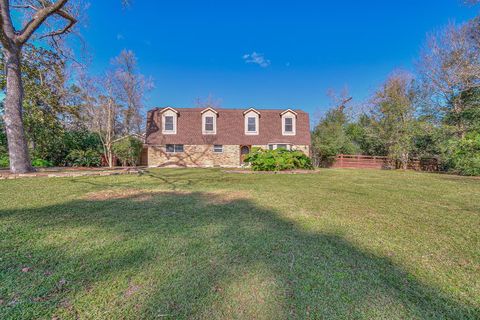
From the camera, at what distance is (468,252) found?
2.39 m

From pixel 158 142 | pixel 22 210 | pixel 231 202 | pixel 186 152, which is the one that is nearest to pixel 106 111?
pixel 158 142

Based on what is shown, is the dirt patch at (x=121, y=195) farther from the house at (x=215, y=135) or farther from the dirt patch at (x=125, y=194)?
the house at (x=215, y=135)

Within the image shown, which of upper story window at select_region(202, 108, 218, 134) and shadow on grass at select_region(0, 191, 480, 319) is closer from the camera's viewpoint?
shadow on grass at select_region(0, 191, 480, 319)

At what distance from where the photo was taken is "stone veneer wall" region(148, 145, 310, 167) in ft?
53.0

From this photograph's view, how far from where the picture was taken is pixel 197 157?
16.6m

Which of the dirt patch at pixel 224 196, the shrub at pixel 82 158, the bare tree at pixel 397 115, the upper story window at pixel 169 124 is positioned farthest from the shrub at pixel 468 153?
the shrub at pixel 82 158

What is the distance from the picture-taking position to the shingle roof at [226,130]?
16.6m

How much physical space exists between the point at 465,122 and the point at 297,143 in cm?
1053

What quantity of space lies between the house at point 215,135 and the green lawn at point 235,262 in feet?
40.9

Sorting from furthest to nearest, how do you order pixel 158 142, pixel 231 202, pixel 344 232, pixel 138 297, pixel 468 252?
1. pixel 158 142
2. pixel 231 202
3. pixel 344 232
4. pixel 468 252
5. pixel 138 297

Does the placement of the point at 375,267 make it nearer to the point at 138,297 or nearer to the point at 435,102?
the point at 138,297

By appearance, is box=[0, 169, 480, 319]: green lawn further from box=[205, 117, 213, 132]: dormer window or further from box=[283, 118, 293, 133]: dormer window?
box=[283, 118, 293, 133]: dormer window

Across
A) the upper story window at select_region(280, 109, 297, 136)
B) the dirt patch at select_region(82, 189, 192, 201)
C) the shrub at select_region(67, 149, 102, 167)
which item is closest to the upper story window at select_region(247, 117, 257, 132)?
the upper story window at select_region(280, 109, 297, 136)

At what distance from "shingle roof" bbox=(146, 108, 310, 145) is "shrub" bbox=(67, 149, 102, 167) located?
371 centimetres
